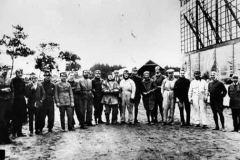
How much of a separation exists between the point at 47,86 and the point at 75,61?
31.2 metres

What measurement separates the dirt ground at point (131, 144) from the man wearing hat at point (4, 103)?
1.13 ft

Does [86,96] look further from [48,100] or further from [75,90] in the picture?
[48,100]

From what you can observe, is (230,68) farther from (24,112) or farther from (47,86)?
(24,112)

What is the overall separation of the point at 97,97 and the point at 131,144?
3658mm

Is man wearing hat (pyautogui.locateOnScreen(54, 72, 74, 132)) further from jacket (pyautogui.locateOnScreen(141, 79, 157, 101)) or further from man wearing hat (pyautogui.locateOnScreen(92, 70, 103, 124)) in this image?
jacket (pyautogui.locateOnScreen(141, 79, 157, 101))

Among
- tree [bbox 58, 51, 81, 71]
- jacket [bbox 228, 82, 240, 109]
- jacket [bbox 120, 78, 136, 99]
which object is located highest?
tree [bbox 58, 51, 81, 71]

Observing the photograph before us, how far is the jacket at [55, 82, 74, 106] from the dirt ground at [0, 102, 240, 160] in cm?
95

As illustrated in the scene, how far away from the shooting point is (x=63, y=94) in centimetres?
825

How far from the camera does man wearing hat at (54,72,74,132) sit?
8219 millimetres

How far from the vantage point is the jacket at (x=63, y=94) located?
8219 millimetres

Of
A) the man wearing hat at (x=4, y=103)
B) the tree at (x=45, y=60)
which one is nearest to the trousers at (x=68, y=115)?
the man wearing hat at (x=4, y=103)

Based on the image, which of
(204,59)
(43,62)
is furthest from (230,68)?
(43,62)

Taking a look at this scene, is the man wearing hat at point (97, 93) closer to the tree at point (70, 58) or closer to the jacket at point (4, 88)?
the jacket at point (4, 88)

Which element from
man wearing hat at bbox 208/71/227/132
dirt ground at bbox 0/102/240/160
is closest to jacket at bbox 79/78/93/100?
dirt ground at bbox 0/102/240/160
